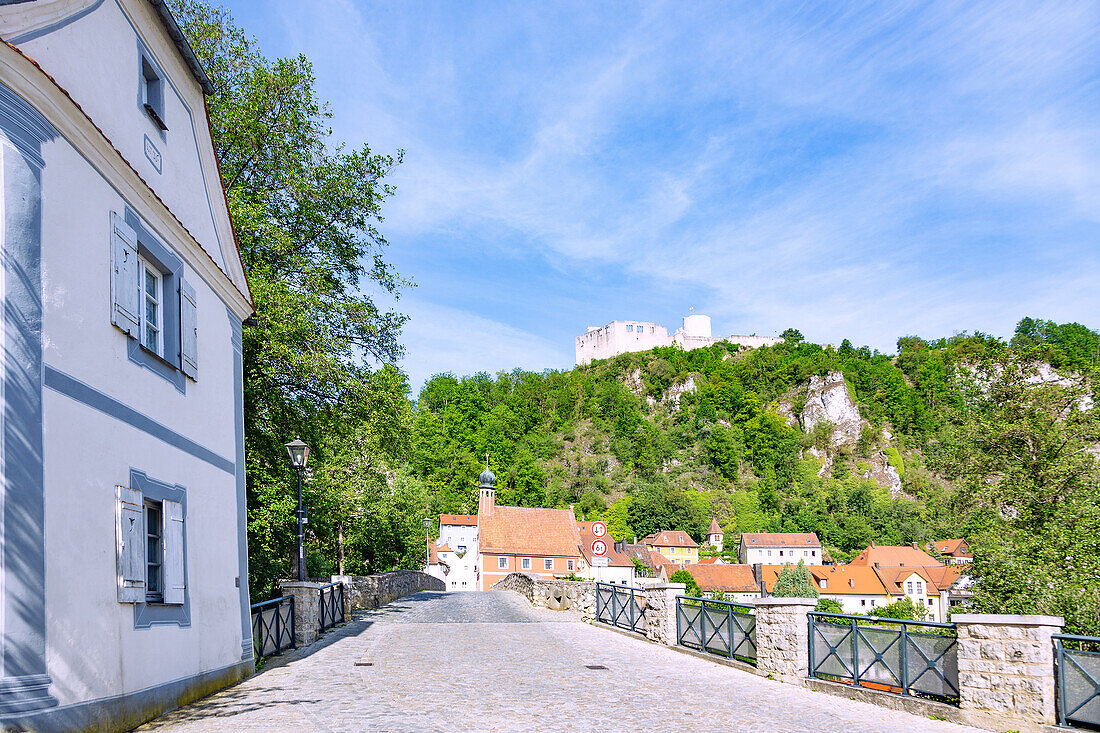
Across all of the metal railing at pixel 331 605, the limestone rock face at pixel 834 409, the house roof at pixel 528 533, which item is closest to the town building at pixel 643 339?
the limestone rock face at pixel 834 409

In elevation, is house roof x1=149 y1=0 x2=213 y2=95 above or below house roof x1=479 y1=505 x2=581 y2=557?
above

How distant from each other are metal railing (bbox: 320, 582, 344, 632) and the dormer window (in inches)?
374

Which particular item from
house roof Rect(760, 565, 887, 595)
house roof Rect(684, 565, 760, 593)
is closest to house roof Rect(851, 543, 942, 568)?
house roof Rect(760, 565, 887, 595)

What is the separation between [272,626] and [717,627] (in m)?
7.15

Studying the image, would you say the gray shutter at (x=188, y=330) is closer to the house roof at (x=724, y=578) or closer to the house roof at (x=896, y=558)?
the house roof at (x=724, y=578)

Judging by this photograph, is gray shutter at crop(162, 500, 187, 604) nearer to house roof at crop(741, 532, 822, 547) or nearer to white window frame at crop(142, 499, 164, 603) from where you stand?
white window frame at crop(142, 499, 164, 603)

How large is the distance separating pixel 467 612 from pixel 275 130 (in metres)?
14.5

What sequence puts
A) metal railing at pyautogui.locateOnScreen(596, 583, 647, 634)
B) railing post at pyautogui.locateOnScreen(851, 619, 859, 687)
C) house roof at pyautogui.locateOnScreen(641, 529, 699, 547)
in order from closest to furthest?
railing post at pyautogui.locateOnScreen(851, 619, 859, 687) < metal railing at pyautogui.locateOnScreen(596, 583, 647, 634) < house roof at pyautogui.locateOnScreen(641, 529, 699, 547)

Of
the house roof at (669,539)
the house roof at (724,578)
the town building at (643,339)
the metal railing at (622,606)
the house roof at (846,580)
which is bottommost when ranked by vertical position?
the house roof at (846,580)

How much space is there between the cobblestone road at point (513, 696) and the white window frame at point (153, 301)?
3917 millimetres

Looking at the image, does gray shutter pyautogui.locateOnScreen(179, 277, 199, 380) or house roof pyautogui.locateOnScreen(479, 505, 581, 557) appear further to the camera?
house roof pyautogui.locateOnScreen(479, 505, 581, 557)

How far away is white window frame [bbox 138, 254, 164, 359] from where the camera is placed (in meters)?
8.69

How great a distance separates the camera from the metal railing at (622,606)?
1728cm

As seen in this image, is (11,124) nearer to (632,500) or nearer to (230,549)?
(230,549)
